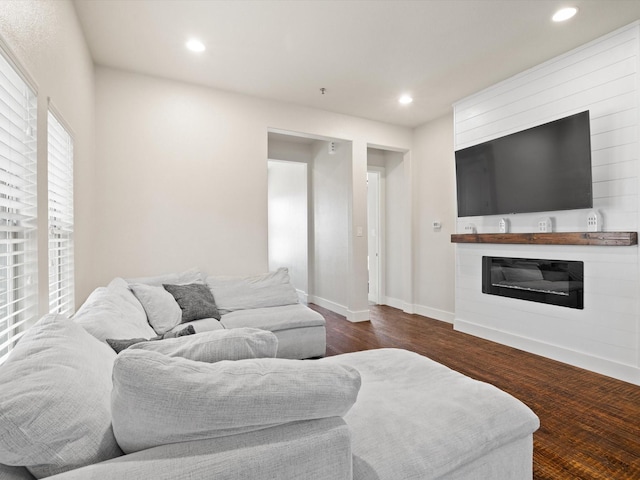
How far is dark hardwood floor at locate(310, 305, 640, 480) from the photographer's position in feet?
5.82

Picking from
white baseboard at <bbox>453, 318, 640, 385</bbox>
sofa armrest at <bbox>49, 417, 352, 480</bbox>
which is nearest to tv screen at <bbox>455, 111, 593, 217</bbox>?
Result: white baseboard at <bbox>453, 318, 640, 385</bbox>

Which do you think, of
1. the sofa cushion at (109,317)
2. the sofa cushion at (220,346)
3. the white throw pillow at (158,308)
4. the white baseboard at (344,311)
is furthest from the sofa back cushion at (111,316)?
the white baseboard at (344,311)

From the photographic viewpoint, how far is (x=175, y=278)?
11.1ft

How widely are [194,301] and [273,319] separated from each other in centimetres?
73

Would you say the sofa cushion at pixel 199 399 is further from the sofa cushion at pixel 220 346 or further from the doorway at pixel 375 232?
the doorway at pixel 375 232

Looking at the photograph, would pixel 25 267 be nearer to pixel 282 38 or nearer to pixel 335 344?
pixel 282 38

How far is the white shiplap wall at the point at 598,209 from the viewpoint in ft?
8.95

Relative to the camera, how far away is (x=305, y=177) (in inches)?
233

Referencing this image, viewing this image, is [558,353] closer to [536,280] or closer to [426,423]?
[536,280]

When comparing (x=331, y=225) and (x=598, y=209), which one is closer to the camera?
(x=598, y=209)

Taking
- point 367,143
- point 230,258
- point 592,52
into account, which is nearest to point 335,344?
point 230,258

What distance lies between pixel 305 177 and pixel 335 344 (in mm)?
3154

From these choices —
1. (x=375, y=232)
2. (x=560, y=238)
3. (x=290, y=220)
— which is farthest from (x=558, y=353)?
(x=290, y=220)

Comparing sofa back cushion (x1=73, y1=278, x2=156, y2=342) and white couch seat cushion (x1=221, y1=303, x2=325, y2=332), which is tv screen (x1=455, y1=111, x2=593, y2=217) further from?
sofa back cushion (x1=73, y1=278, x2=156, y2=342)
